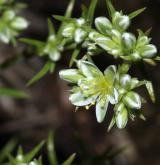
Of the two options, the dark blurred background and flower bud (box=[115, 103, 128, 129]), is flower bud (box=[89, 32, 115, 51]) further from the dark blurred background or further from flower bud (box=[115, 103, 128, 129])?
the dark blurred background

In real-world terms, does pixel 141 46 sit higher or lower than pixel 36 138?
higher

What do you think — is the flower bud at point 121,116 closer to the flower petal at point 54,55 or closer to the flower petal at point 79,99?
the flower petal at point 79,99

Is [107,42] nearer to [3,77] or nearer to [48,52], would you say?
[48,52]

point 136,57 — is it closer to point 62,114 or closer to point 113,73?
point 113,73

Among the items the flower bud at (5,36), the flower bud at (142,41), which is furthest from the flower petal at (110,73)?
the flower bud at (5,36)

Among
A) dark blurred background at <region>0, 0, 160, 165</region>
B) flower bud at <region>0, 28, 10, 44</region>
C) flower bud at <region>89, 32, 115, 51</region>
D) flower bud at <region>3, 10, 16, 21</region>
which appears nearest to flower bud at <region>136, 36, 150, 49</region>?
flower bud at <region>89, 32, 115, 51</region>

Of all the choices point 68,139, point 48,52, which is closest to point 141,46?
point 48,52

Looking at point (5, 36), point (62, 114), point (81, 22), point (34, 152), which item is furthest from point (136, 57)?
point (62, 114)
